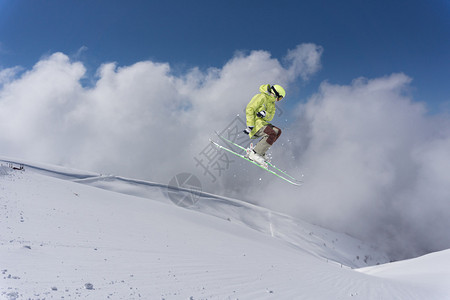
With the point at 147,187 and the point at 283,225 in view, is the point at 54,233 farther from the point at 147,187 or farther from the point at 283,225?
the point at 283,225

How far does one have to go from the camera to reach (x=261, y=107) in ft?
26.3

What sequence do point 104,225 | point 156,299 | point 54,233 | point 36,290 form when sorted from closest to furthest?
point 36,290 → point 156,299 → point 54,233 → point 104,225

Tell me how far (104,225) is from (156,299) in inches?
189

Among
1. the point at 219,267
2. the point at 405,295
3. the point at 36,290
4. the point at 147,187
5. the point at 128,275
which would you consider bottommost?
the point at 36,290

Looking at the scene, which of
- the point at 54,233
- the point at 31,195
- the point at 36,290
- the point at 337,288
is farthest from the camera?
the point at 31,195

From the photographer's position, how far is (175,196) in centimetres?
4466

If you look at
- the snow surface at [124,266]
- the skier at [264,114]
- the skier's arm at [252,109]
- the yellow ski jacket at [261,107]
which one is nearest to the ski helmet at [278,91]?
the skier at [264,114]

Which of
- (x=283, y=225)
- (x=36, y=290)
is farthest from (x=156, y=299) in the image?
(x=283, y=225)

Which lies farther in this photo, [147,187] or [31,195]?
[147,187]

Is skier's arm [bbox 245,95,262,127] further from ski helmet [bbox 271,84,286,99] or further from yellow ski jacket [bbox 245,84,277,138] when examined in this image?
ski helmet [bbox 271,84,286,99]

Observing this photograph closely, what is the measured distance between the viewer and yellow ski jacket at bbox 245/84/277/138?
308 inches

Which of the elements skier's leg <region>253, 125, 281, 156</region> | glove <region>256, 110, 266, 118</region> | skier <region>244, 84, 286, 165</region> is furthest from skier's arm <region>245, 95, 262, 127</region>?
skier's leg <region>253, 125, 281, 156</region>

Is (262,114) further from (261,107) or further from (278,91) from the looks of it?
(278,91)

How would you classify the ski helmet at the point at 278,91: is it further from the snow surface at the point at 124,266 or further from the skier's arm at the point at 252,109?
the snow surface at the point at 124,266
